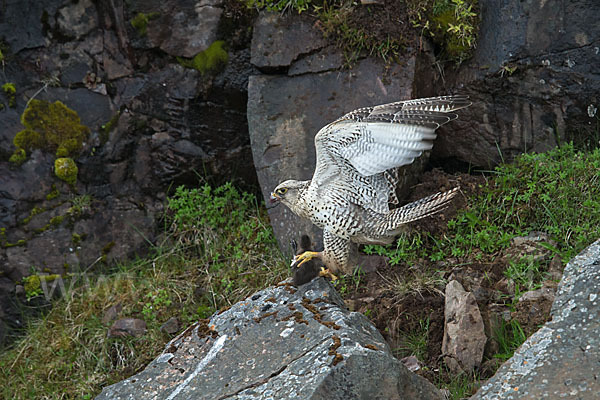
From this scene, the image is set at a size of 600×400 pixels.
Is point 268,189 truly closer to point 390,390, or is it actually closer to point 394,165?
point 394,165

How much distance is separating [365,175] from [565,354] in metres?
1.83

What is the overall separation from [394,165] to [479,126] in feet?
6.96

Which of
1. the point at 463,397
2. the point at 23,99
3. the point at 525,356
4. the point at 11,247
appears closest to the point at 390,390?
the point at 525,356

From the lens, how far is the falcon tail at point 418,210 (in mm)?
4246

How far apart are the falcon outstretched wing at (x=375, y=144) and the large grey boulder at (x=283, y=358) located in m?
0.77

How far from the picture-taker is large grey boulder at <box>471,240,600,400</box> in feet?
9.70

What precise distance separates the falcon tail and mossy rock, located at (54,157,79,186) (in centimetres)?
337

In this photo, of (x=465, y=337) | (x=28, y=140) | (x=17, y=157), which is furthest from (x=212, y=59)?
(x=465, y=337)

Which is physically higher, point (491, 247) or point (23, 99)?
point (23, 99)

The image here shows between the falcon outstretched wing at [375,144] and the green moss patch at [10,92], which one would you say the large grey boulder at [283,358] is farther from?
the green moss patch at [10,92]

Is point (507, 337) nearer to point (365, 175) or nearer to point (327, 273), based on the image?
point (327, 273)

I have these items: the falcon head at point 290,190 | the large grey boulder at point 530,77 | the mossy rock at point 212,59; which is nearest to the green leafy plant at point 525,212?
the large grey boulder at point 530,77

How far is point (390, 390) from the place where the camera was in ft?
10.6

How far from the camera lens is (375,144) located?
14.2 feet
